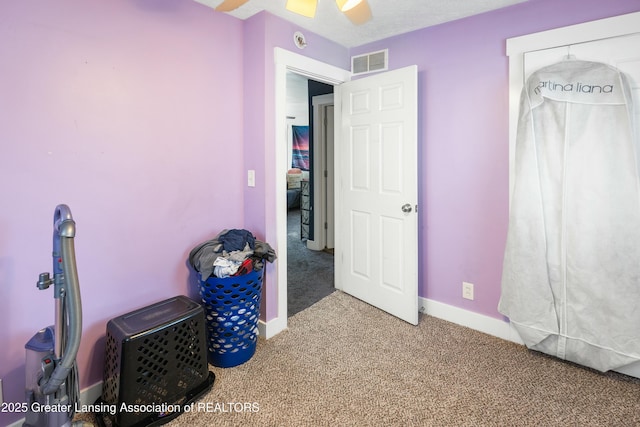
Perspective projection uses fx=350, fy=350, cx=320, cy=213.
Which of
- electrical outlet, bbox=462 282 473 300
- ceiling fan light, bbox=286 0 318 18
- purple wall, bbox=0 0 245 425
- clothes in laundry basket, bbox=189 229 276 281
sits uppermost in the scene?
ceiling fan light, bbox=286 0 318 18

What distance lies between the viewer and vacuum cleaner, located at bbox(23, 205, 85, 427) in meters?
1.19

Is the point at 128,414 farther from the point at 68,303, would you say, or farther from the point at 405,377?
the point at 405,377

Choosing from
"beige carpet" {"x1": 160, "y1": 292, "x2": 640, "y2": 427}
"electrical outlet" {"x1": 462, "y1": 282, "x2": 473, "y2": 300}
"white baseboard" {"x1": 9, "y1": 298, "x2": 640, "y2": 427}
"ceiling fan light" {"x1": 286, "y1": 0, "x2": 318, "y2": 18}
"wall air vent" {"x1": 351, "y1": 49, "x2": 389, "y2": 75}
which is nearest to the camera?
"ceiling fan light" {"x1": 286, "y1": 0, "x2": 318, "y2": 18}

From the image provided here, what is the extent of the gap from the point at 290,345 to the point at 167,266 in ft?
3.16

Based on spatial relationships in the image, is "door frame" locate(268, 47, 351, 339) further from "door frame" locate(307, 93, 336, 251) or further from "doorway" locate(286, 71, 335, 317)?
"door frame" locate(307, 93, 336, 251)

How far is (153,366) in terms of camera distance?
5.49ft

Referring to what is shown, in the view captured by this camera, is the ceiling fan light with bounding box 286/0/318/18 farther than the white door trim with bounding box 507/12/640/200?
No

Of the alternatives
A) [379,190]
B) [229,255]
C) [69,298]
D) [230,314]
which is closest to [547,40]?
[379,190]

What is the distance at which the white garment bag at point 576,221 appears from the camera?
188 cm

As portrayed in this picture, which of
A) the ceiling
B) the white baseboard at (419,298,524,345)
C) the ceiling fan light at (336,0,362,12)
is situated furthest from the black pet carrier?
the ceiling

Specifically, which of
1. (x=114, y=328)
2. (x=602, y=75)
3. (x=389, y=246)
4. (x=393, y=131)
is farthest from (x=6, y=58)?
(x=602, y=75)

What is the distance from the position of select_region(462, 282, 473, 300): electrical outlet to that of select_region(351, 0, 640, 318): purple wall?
0.03m

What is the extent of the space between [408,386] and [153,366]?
1.33m

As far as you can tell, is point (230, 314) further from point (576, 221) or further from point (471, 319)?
point (576, 221)
